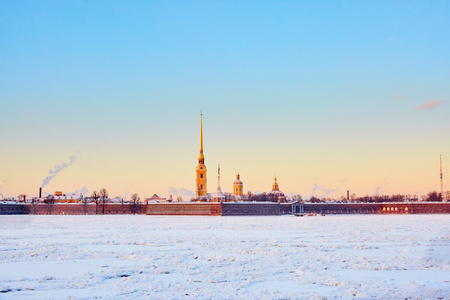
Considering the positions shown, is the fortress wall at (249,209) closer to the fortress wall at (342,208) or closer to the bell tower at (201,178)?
the fortress wall at (342,208)

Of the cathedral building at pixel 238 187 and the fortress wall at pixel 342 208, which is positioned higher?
the cathedral building at pixel 238 187

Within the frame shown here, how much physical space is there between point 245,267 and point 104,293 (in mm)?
5162

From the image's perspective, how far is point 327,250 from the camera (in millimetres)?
19938

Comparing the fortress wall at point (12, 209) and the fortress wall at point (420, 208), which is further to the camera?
the fortress wall at point (12, 209)

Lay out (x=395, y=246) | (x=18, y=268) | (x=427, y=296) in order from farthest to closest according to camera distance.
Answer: (x=395, y=246)
(x=18, y=268)
(x=427, y=296)

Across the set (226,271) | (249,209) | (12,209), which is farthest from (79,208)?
(226,271)

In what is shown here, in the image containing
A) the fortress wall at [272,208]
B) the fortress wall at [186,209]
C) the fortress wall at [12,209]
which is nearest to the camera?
the fortress wall at [186,209]

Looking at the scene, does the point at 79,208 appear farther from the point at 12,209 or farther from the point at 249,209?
the point at 249,209

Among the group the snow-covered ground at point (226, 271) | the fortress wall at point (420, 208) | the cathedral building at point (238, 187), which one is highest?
the cathedral building at point (238, 187)

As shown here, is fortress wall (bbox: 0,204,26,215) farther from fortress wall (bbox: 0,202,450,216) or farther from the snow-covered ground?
the snow-covered ground

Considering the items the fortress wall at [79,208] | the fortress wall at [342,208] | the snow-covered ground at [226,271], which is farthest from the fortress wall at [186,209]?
the snow-covered ground at [226,271]

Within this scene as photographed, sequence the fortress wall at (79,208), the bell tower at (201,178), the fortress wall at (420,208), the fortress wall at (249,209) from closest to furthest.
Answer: the fortress wall at (249,209), the fortress wall at (420,208), the fortress wall at (79,208), the bell tower at (201,178)

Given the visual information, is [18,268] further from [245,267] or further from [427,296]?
[427,296]

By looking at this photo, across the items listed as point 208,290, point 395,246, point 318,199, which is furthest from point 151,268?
point 318,199
